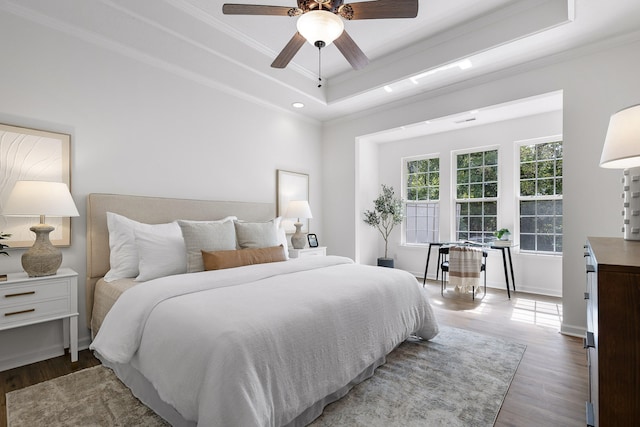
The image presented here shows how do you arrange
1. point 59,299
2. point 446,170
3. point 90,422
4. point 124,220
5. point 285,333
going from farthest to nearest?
point 446,170
point 124,220
point 59,299
point 90,422
point 285,333

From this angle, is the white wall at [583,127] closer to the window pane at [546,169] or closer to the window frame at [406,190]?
the window pane at [546,169]

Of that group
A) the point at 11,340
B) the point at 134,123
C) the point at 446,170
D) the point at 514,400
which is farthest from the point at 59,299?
the point at 446,170

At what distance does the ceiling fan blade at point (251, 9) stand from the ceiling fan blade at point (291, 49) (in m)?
0.19

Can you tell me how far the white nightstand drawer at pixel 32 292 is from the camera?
2.11m

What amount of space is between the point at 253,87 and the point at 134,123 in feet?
4.85

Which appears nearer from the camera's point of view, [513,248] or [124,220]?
[124,220]

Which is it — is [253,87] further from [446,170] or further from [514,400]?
[514,400]

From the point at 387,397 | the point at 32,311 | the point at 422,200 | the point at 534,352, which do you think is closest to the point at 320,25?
the point at 387,397

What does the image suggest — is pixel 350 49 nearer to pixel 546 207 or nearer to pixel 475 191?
pixel 475 191

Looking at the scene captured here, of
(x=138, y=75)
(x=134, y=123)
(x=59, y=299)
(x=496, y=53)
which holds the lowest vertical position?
(x=59, y=299)

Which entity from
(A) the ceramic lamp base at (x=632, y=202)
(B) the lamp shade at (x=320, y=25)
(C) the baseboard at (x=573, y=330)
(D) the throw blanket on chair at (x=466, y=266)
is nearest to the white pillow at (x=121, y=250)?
(B) the lamp shade at (x=320, y=25)

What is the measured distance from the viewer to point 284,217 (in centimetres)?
427

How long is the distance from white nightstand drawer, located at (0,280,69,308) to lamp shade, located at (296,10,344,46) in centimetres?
260

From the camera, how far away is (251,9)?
6.86ft
